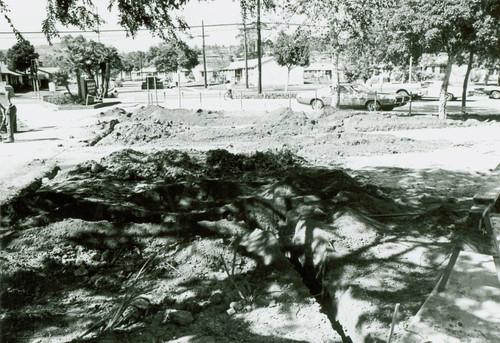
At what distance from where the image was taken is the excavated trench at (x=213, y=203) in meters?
5.32

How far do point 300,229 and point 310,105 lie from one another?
71.7ft

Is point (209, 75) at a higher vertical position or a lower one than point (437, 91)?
higher

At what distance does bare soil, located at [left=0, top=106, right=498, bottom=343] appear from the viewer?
153 inches

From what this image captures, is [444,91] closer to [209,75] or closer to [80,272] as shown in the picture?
[80,272]

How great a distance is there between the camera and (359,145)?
45.0ft

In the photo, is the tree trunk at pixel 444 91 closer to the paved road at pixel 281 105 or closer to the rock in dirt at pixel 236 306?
the paved road at pixel 281 105

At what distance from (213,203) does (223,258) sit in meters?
2.80

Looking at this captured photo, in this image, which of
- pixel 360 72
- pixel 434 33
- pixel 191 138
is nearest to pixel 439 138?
pixel 434 33

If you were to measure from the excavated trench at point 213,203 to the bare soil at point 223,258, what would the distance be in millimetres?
23

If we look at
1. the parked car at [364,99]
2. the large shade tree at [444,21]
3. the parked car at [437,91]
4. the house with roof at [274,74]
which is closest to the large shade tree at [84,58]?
the parked car at [364,99]

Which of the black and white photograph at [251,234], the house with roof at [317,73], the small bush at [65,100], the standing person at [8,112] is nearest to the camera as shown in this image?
the black and white photograph at [251,234]

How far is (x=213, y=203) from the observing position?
7.71m

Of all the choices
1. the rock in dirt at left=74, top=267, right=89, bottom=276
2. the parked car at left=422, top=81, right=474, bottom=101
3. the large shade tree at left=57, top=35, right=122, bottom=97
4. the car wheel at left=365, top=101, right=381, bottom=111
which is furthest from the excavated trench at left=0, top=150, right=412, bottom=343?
the parked car at left=422, top=81, right=474, bottom=101

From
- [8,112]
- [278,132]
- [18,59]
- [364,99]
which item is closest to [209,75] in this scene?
[18,59]
